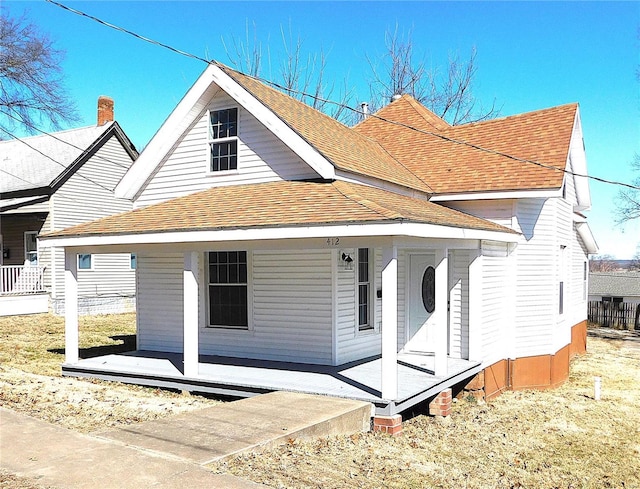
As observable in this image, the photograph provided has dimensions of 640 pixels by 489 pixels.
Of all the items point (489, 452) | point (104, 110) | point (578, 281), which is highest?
point (104, 110)

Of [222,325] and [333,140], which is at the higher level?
[333,140]

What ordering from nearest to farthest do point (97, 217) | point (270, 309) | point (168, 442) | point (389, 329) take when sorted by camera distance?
point (168, 442)
point (389, 329)
point (270, 309)
point (97, 217)

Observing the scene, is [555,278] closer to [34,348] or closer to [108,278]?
[34,348]

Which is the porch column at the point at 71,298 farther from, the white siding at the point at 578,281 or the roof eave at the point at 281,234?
the white siding at the point at 578,281

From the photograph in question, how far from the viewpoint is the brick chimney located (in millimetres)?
26594

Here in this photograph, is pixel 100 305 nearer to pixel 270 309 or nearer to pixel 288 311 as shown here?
pixel 270 309

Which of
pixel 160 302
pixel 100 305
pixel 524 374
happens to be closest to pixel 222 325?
pixel 160 302

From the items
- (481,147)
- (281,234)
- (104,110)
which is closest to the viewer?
(281,234)

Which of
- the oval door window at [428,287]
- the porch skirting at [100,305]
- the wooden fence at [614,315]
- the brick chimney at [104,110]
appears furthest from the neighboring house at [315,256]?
the wooden fence at [614,315]

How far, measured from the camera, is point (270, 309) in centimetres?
1171

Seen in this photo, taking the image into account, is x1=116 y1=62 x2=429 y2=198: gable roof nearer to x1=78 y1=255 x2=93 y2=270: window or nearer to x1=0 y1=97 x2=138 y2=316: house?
x1=0 y1=97 x2=138 y2=316: house

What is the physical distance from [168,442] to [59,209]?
18.4m

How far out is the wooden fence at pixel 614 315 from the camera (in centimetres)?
3044

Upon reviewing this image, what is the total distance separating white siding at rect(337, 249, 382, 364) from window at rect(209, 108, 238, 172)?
329 cm
